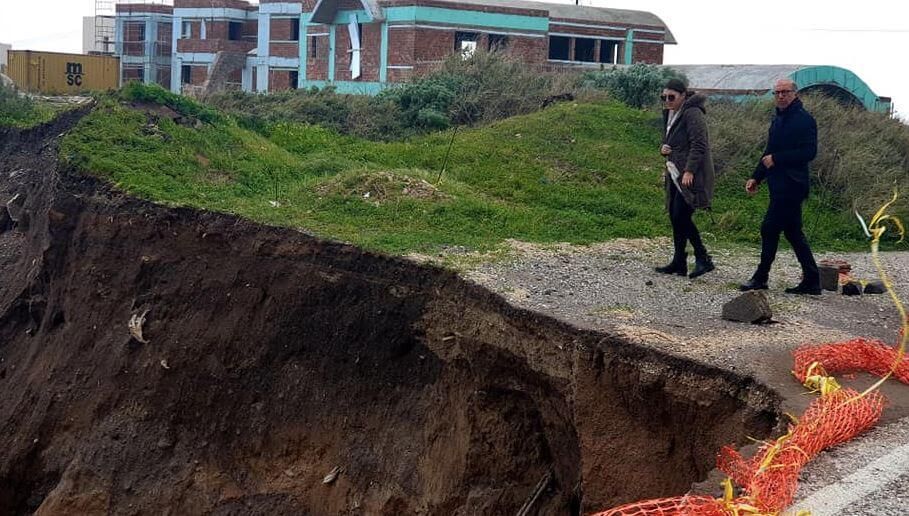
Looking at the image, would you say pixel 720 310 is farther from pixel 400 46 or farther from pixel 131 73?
pixel 131 73

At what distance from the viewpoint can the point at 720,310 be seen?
330 inches

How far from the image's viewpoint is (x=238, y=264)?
37.7 feet

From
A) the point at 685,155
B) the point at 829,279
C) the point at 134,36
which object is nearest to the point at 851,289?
the point at 829,279

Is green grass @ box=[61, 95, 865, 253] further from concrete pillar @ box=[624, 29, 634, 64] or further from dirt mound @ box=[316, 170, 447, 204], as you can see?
concrete pillar @ box=[624, 29, 634, 64]

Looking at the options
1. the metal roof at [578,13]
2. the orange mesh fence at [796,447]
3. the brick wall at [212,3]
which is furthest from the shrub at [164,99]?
the brick wall at [212,3]

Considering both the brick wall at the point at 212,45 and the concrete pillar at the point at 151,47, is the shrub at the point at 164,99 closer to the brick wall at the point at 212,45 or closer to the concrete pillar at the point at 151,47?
the brick wall at the point at 212,45

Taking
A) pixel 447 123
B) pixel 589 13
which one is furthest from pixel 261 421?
pixel 589 13

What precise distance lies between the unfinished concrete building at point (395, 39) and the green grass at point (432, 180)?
1398 centimetres

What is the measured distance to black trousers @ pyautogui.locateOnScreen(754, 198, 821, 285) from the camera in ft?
28.7

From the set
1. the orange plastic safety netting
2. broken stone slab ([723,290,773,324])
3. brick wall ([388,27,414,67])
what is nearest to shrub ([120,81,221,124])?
broken stone slab ([723,290,773,324])

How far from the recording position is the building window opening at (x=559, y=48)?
38.5m

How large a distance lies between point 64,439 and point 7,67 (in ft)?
104

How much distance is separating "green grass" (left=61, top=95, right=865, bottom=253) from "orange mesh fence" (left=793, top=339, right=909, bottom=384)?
169 inches

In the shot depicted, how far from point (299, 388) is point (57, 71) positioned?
32893mm
